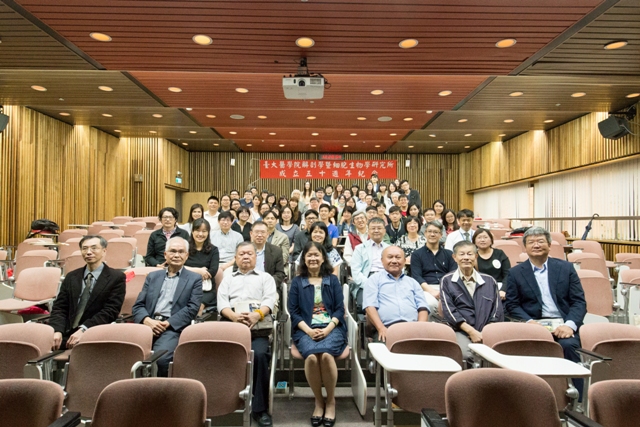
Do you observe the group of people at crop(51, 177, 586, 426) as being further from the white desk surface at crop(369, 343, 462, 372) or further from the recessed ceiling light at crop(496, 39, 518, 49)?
the recessed ceiling light at crop(496, 39, 518, 49)

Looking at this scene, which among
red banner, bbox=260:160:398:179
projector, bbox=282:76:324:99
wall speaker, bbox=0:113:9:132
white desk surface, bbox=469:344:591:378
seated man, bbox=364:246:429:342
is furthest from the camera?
red banner, bbox=260:160:398:179

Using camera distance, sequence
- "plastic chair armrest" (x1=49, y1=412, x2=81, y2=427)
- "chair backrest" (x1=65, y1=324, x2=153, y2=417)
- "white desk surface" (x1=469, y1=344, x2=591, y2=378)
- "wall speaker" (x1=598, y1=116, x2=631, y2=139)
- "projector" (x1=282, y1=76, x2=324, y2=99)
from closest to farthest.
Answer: "plastic chair armrest" (x1=49, y1=412, x2=81, y2=427) → "white desk surface" (x1=469, y1=344, x2=591, y2=378) → "chair backrest" (x1=65, y1=324, x2=153, y2=417) → "projector" (x1=282, y1=76, x2=324, y2=99) → "wall speaker" (x1=598, y1=116, x2=631, y2=139)

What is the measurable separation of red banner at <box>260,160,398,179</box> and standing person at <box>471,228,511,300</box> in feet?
34.2

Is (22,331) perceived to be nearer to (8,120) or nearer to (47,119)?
(8,120)

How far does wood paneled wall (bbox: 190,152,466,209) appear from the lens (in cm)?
1509

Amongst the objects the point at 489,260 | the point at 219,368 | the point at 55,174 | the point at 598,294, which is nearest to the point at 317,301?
the point at 219,368

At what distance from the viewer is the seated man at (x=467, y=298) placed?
326cm

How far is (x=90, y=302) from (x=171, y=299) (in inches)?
23.8

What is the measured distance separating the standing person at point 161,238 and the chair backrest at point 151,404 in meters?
3.24

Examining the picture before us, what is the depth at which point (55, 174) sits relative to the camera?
9.45 meters

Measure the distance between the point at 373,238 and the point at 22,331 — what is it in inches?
128

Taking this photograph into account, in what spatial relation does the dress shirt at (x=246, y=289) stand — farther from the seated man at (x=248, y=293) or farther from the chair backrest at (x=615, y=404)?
the chair backrest at (x=615, y=404)

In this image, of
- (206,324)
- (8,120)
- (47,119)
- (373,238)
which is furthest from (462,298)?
(47,119)

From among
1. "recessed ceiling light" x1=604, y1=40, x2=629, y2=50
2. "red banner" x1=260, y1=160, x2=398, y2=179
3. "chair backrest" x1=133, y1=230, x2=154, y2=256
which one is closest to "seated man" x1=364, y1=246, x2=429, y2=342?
"recessed ceiling light" x1=604, y1=40, x2=629, y2=50
